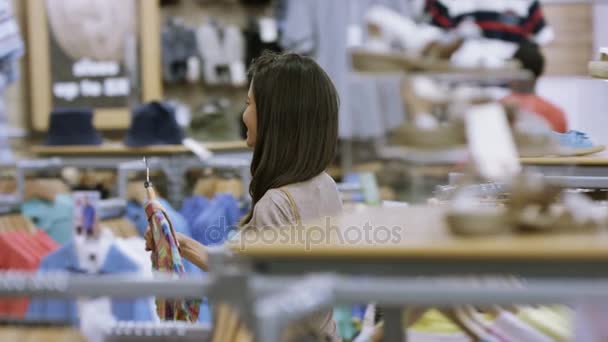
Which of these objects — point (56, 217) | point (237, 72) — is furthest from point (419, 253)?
point (237, 72)

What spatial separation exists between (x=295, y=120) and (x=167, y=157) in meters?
2.59

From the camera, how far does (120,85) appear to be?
611 centimetres

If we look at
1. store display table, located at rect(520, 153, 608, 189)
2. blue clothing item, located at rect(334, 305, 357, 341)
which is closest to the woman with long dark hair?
store display table, located at rect(520, 153, 608, 189)

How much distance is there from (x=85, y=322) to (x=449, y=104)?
0.67 metres

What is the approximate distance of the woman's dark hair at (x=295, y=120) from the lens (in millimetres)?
1775

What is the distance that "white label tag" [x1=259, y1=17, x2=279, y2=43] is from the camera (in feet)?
20.4

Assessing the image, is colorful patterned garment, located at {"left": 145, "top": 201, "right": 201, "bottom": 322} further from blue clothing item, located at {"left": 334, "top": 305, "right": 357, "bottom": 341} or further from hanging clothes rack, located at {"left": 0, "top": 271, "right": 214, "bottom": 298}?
blue clothing item, located at {"left": 334, "top": 305, "right": 357, "bottom": 341}

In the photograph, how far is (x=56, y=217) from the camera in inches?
147

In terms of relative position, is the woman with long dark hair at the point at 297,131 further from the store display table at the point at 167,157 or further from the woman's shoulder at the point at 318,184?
the store display table at the point at 167,157

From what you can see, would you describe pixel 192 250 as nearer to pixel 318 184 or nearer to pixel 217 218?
pixel 318 184

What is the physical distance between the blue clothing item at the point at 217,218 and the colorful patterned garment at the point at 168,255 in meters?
0.94

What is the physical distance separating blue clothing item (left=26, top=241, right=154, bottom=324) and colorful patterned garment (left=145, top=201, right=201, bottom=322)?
1.43ft

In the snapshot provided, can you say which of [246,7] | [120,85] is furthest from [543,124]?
[246,7]

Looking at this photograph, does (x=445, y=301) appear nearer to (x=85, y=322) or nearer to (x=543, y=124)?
(x=543, y=124)
